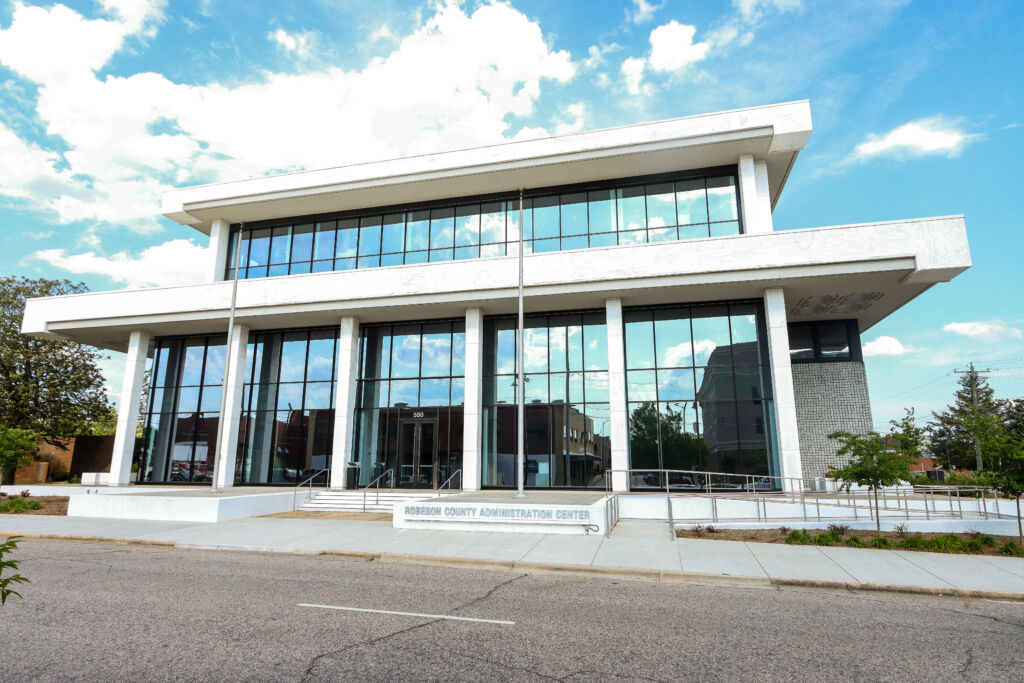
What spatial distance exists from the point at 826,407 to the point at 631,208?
481 inches

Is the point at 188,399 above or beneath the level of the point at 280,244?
beneath

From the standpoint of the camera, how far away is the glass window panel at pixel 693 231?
2366 cm

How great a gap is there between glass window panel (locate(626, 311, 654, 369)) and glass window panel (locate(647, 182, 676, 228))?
3.88m

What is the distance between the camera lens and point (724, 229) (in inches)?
928

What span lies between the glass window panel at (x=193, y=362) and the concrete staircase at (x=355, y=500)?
37.3ft

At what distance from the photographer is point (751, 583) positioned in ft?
31.4

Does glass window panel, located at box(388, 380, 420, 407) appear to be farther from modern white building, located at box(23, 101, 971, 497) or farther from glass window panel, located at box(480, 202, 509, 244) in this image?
glass window panel, located at box(480, 202, 509, 244)

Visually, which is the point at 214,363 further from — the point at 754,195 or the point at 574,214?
the point at 754,195

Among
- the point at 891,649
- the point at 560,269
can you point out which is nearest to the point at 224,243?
the point at 560,269

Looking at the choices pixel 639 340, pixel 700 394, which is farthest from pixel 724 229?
pixel 700 394

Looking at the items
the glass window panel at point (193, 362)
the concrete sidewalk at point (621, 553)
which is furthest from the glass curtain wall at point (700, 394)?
the glass window panel at point (193, 362)

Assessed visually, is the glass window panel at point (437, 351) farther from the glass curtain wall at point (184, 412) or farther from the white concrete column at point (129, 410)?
the white concrete column at point (129, 410)

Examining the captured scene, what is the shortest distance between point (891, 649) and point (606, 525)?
29.3 feet

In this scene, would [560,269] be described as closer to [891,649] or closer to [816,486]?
[816,486]
